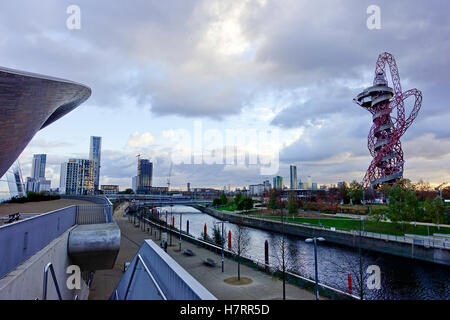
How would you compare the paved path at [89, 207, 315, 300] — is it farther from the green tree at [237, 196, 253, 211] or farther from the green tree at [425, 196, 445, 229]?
the green tree at [237, 196, 253, 211]

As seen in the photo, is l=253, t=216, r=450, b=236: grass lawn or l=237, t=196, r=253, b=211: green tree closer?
l=253, t=216, r=450, b=236: grass lawn

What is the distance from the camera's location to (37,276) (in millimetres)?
8117

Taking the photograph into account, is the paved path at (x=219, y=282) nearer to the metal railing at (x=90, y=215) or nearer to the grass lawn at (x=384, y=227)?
the metal railing at (x=90, y=215)

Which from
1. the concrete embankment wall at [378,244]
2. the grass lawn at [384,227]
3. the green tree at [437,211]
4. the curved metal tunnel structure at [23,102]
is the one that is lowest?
the concrete embankment wall at [378,244]

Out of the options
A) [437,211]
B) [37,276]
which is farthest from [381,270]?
[37,276]

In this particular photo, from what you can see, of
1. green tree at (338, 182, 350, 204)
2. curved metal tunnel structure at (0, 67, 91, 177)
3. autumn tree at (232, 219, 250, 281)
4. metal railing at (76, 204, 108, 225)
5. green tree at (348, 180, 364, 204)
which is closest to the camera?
metal railing at (76, 204, 108, 225)

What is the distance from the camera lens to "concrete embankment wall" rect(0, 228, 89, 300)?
6.39 m

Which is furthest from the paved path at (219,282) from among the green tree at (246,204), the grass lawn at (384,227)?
the green tree at (246,204)

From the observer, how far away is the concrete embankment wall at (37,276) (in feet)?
21.0

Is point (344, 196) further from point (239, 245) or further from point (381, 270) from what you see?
point (239, 245)

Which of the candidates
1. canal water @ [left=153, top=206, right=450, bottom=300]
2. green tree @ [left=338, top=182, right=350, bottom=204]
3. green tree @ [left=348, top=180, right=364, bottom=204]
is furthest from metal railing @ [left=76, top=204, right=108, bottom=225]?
green tree @ [left=338, top=182, right=350, bottom=204]
